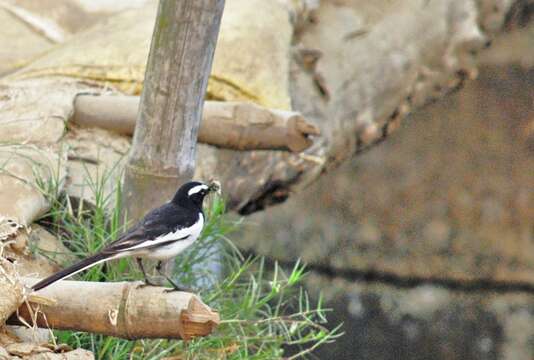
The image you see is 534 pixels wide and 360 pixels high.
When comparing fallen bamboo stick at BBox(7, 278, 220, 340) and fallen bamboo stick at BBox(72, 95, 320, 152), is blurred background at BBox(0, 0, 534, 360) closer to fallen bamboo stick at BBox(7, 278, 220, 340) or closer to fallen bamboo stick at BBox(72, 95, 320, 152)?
fallen bamboo stick at BBox(72, 95, 320, 152)

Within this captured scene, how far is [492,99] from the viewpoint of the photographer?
6.72 meters

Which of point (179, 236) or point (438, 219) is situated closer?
point (179, 236)

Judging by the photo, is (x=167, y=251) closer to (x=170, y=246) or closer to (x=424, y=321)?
(x=170, y=246)

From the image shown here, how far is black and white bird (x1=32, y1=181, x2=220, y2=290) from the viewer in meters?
2.17

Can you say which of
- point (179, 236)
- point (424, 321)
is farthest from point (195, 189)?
point (424, 321)

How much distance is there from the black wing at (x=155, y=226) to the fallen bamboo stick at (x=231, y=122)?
32.6 inches

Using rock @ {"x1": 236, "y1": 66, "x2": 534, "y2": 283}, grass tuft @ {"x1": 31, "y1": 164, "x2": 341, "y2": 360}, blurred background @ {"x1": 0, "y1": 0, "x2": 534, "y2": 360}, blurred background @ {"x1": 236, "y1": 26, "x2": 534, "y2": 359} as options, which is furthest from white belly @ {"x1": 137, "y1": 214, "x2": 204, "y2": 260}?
rock @ {"x1": 236, "y1": 66, "x2": 534, "y2": 283}

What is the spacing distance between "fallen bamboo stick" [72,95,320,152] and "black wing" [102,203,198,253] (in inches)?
32.6

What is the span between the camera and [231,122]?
10.6 ft

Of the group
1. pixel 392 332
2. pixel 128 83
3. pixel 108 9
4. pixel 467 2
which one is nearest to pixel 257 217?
pixel 392 332

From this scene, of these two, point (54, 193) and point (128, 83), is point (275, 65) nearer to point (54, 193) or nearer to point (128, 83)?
point (128, 83)

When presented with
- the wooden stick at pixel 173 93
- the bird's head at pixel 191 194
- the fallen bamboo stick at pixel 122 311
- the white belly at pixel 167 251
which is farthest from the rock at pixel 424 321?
the fallen bamboo stick at pixel 122 311

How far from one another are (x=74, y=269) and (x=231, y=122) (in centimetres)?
123

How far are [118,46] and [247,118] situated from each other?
86cm
